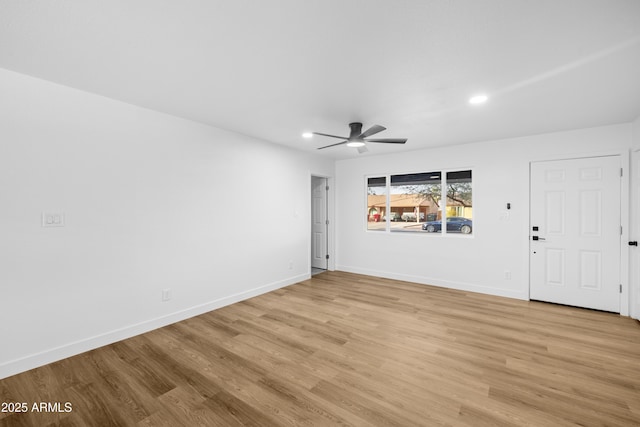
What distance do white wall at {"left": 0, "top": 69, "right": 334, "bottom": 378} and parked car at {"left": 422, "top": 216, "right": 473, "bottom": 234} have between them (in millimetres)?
3288

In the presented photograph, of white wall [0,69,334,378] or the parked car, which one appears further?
the parked car

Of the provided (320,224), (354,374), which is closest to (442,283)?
(320,224)

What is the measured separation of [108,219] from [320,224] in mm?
4214

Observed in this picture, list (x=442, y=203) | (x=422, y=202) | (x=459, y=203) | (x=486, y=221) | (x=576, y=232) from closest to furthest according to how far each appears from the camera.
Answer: (x=576, y=232) < (x=486, y=221) < (x=459, y=203) < (x=442, y=203) < (x=422, y=202)

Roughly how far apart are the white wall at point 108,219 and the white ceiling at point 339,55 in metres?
0.34

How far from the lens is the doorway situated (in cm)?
635

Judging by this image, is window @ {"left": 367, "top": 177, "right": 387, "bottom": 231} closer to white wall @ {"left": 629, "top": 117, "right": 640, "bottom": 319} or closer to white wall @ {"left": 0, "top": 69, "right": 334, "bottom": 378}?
white wall @ {"left": 0, "top": 69, "right": 334, "bottom": 378}

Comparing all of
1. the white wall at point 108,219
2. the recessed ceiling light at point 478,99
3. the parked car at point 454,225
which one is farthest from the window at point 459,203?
the white wall at point 108,219

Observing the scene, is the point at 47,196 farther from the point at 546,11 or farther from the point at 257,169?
the point at 546,11

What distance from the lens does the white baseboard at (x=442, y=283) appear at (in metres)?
4.38

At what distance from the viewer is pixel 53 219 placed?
8.36 feet

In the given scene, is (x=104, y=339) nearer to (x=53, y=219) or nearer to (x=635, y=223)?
(x=53, y=219)

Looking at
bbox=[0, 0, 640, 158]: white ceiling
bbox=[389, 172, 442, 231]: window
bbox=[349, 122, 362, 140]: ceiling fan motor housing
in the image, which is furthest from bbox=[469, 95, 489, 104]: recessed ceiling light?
bbox=[389, 172, 442, 231]: window

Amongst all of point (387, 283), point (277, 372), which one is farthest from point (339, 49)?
point (387, 283)
